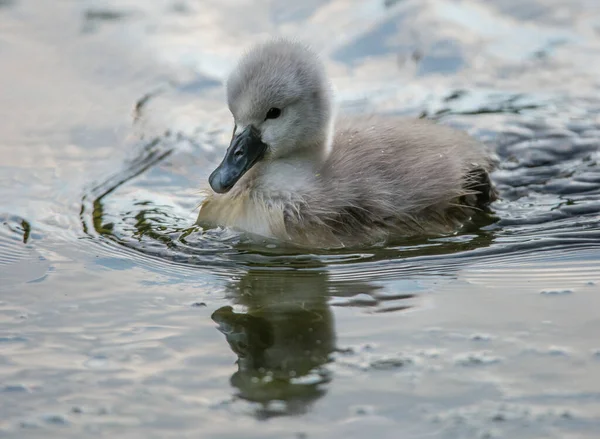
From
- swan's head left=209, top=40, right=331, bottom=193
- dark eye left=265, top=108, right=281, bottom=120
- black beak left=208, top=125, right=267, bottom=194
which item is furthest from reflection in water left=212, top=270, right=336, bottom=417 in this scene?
dark eye left=265, top=108, right=281, bottom=120

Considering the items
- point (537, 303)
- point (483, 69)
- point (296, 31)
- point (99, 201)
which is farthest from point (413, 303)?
point (296, 31)

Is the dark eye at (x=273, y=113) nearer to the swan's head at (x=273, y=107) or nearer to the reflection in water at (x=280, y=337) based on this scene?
the swan's head at (x=273, y=107)

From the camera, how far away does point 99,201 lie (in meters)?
5.47

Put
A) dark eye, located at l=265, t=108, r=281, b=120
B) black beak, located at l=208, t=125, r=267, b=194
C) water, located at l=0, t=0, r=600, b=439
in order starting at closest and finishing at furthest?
water, located at l=0, t=0, r=600, b=439 < black beak, located at l=208, t=125, r=267, b=194 < dark eye, located at l=265, t=108, r=281, b=120

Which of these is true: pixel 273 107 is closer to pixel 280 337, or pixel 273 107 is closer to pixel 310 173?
pixel 310 173

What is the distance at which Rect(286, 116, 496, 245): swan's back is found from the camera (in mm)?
4707

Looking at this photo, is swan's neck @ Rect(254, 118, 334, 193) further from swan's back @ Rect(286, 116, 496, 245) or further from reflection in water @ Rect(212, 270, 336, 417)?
reflection in water @ Rect(212, 270, 336, 417)

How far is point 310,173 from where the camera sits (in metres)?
4.87

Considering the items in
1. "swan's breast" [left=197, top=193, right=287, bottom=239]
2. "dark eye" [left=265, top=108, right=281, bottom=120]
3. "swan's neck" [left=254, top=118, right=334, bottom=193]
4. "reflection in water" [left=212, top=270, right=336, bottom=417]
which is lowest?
"reflection in water" [left=212, top=270, right=336, bottom=417]

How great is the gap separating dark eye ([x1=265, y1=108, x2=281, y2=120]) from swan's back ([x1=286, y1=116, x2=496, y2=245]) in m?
0.34

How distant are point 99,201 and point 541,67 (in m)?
3.71

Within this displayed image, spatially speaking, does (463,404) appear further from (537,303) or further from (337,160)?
(337,160)

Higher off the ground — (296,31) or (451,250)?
(296,31)

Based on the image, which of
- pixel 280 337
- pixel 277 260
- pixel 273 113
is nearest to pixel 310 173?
pixel 273 113
